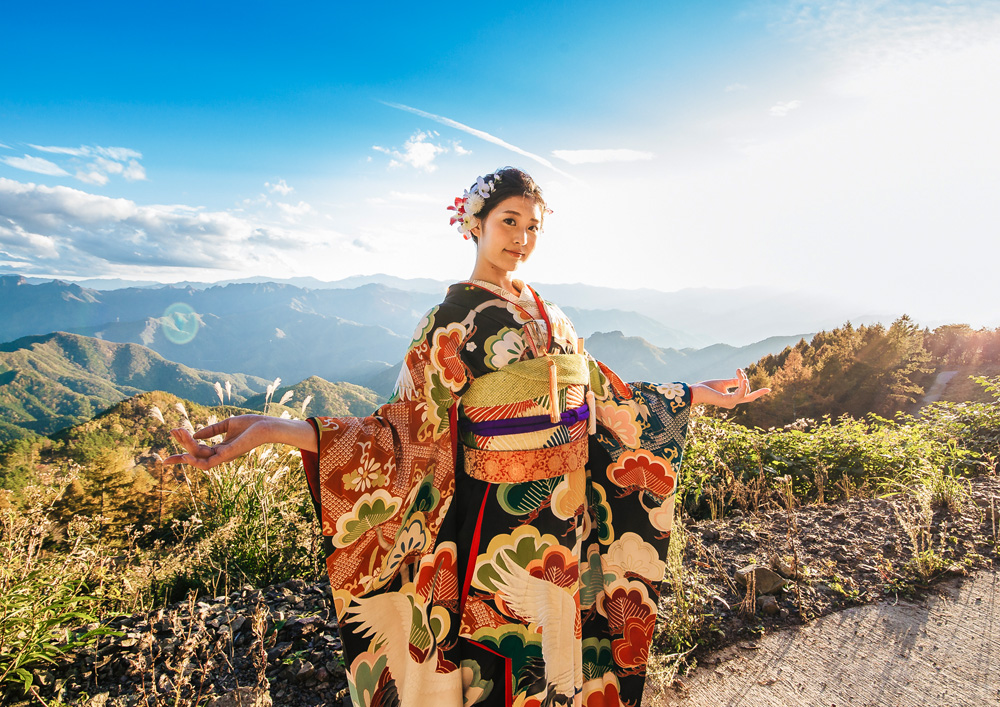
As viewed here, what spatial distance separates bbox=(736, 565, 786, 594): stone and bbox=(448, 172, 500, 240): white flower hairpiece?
265cm

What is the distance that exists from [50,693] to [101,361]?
716 feet

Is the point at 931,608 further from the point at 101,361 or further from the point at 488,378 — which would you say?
the point at 101,361

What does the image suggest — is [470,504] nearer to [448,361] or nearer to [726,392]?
[448,361]

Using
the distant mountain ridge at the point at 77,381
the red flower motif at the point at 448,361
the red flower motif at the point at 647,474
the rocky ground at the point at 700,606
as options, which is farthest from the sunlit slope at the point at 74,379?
the red flower motif at the point at 647,474

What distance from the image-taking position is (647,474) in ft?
7.39

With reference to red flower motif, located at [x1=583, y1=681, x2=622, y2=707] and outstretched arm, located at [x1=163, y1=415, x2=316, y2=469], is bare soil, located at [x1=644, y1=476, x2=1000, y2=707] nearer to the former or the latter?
red flower motif, located at [x1=583, y1=681, x2=622, y2=707]

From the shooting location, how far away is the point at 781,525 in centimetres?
369

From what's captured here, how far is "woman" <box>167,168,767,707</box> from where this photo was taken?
6.23 ft

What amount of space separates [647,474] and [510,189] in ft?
4.83

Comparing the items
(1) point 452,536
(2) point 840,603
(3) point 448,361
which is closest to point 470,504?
(1) point 452,536

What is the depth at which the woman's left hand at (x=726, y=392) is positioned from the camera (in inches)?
89.6

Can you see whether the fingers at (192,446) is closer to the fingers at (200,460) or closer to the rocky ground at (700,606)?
the fingers at (200,460)

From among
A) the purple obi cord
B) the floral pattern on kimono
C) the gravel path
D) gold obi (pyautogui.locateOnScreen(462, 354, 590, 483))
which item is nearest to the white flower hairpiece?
the floral pattern on kimono

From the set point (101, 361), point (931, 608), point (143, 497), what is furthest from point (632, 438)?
point (101, 361)
